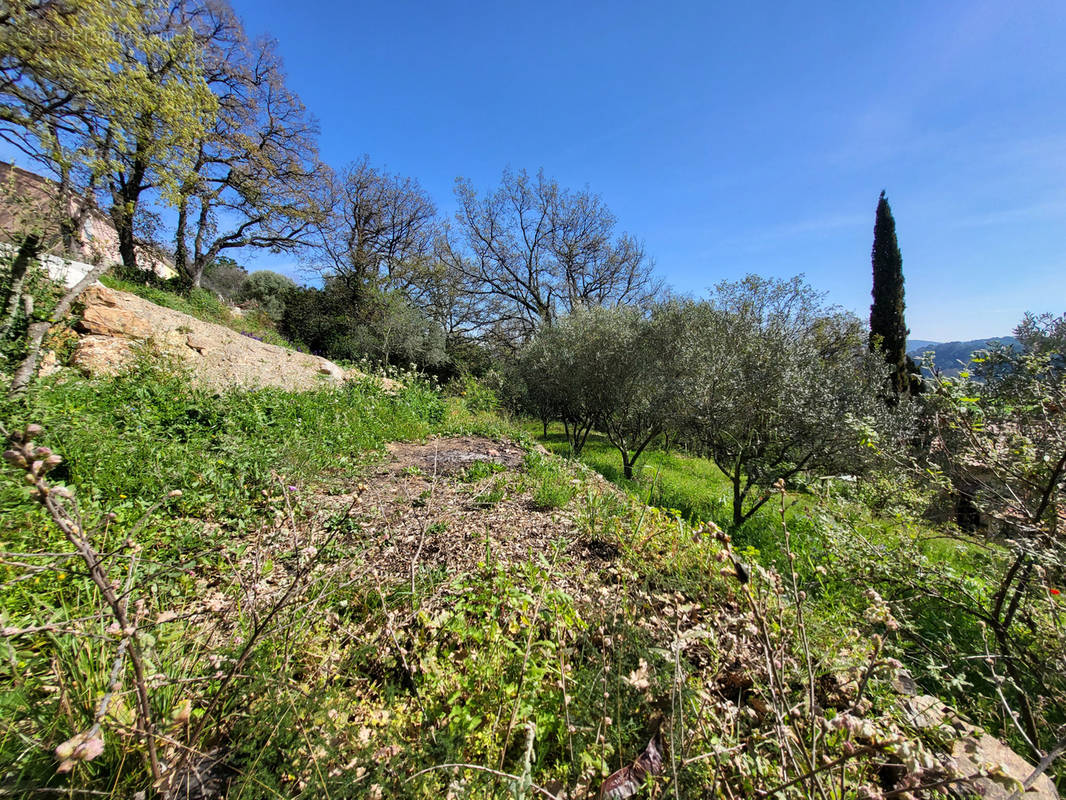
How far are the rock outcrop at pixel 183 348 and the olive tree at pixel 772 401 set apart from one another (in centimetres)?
827

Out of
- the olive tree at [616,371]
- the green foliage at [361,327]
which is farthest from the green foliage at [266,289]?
the olive tree at [616,371]

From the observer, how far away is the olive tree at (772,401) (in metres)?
6.27

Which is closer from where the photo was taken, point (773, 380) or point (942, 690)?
point (942, 690)

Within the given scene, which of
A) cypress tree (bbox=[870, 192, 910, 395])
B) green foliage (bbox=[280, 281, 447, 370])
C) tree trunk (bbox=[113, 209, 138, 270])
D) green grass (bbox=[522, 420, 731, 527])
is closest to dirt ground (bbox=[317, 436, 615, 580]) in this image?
green grass (bbox=[522, 420, 731, 527])

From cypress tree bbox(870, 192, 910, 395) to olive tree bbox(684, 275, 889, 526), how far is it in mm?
13196

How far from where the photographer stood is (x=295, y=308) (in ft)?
67.0

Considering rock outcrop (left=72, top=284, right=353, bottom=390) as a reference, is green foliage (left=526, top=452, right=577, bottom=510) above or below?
below

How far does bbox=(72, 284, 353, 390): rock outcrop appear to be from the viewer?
20.6ft

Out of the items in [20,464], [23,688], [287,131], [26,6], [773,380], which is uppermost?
[287,131]

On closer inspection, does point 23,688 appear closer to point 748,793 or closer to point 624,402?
point 748,793

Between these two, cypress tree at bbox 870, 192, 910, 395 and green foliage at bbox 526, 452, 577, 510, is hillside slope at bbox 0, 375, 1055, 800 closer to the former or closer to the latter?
green foliage at bbox 526, 452, 577, 510

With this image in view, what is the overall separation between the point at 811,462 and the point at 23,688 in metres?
8.46

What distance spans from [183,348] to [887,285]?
25.2m

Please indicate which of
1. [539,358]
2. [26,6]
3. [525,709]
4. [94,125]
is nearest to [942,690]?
[525,709]
